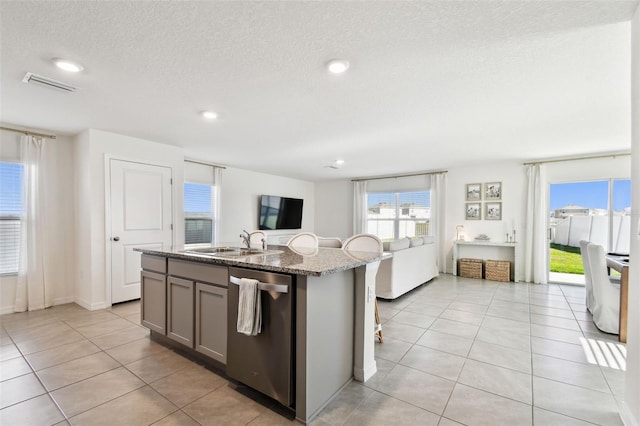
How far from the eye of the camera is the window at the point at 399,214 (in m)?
7.05

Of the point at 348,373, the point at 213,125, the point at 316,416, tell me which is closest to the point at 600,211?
the point at 348,373

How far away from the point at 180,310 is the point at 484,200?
630 centimetres

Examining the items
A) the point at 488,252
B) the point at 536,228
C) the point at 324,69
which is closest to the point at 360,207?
the point at 488,252

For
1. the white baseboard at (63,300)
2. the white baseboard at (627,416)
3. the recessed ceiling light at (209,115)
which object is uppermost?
the recessed ceiling light at (209,115)

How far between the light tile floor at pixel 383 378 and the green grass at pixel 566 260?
2.82 metres

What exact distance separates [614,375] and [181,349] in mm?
3685

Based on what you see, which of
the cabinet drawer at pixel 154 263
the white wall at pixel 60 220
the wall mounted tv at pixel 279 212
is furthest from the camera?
the wall mounted tv at pixel 279 212

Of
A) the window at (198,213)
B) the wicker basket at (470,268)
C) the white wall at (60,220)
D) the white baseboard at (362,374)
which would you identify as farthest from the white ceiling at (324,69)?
the wicker basket at (470,268)

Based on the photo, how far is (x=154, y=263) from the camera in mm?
2754

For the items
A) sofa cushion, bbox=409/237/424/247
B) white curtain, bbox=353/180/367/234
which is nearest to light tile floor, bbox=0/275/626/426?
sofa cushion, bbox=409/237/424/247

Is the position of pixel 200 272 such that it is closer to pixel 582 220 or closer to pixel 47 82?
pixel 47 82

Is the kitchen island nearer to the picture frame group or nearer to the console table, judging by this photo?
the console table

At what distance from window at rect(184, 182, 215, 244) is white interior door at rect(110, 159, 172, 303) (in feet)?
3.81

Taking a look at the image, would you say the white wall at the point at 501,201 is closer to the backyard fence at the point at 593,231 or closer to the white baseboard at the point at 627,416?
the backyard fence at the point at 593,231
